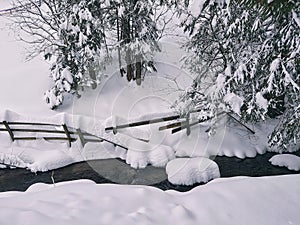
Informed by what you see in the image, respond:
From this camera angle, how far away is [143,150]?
30.5ft

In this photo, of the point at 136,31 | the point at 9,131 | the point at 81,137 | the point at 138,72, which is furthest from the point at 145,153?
the point at 136,31

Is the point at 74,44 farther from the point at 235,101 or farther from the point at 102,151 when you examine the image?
the point at 235,101

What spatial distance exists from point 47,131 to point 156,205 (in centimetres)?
683

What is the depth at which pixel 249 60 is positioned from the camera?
716 centimetres

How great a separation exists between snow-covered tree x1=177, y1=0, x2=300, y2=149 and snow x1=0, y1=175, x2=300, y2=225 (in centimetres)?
313

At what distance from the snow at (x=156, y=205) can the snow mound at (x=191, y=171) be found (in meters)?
3.93

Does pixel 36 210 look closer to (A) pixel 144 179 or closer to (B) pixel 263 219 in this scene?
(B) pixel 263 219

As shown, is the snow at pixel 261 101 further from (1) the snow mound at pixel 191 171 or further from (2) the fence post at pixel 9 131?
(2) the fence post at pixel 9 131

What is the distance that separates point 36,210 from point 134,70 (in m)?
9.46

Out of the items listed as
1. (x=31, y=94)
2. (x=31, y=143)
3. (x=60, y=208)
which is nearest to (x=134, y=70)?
(x=31, y=94)

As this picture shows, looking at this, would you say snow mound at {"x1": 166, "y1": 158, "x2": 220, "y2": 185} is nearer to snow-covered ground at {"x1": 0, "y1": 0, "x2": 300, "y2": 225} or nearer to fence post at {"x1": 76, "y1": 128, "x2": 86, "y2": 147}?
snow-covered ground at {"x1": 0, "y1": 0, "x2": 300, "y2": 225}

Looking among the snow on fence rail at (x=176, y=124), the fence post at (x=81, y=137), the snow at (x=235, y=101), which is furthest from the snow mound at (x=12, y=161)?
the snow at (x=235, y=101)

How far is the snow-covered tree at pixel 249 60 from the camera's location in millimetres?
6422

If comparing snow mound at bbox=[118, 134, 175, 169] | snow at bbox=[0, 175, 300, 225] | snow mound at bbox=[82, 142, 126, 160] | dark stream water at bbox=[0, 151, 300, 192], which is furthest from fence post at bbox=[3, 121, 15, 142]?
snow at bbox=[0, 175, 300, 225]
